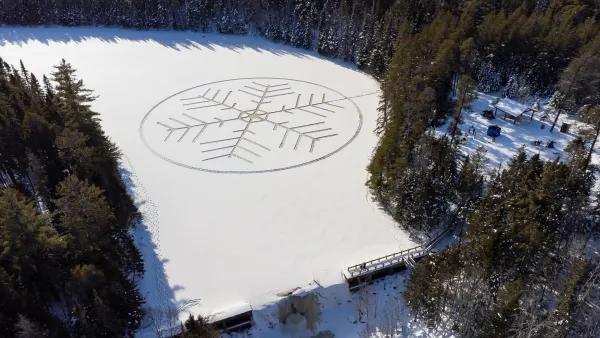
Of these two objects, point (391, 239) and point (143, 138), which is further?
point (143, 138)

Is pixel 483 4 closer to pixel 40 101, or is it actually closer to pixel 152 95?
pixel 152 95

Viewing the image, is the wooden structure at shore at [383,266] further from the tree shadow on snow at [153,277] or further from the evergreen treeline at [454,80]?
the tree shadow on snow at [153,277]

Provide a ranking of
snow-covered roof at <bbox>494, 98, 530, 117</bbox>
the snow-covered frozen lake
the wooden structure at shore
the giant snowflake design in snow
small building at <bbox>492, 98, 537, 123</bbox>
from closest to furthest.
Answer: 1. the wooden structure at shore
2. the snow-covered frozen lake
3. small building at <bbox>492, 98, 537, 123</bbox>
4. snow-covered roof at <bbox>494, 98, 530, 117</bbox>
5. the giant snowflake design in snow

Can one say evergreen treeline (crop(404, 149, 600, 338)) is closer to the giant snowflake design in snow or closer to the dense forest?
the dense forest

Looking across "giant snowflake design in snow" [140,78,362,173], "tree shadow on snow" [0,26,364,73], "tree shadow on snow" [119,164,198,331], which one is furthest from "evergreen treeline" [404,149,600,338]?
"tree shadow on snow" [0,26,364,73]

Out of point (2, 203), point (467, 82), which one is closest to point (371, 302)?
point (467, 82)

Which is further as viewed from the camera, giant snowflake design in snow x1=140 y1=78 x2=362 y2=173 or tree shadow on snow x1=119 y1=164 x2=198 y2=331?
giant snowflake design in snow x1=140 y1=78 x2=362 y2=173

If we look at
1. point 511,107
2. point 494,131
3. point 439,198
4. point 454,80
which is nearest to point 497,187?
point 439,198
